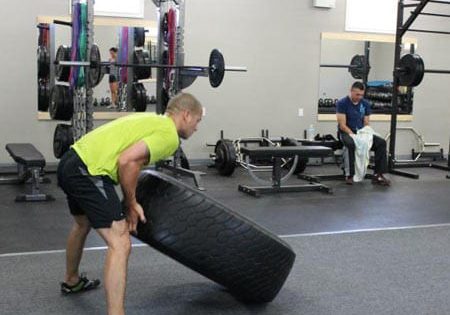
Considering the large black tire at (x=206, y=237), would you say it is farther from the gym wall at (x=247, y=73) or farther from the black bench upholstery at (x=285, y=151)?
the gym wall at (x=247, y=73)

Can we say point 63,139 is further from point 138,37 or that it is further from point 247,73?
point 247,73

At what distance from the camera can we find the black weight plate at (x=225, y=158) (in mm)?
6555

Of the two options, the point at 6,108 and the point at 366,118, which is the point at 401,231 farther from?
the point at 6,108

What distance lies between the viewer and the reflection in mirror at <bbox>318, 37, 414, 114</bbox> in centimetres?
809

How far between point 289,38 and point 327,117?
1.25m

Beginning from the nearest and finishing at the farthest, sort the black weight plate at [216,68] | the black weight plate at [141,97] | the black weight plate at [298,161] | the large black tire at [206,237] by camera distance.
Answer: the large black tire at [206,237] → the black weight plate at [216,68] → the black weight plate at [141,97] → the black weight plate at [298,161]

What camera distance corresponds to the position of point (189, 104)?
245cm

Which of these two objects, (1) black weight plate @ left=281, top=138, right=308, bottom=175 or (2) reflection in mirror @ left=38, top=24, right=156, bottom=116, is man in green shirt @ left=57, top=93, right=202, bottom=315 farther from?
(1) black weight plate @ left=281, top=138, right=308, bottom=175

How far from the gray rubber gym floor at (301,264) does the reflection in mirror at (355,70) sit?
10.0 ft

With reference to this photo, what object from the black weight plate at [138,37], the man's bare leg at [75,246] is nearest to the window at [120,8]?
the black weight plate at [138,37]

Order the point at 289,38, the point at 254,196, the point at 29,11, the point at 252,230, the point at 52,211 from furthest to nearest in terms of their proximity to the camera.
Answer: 1. the point at 289,38
2. the point at 29,11
3. the point at 254,196
4. the point at 52,211
5. the point at 252,230

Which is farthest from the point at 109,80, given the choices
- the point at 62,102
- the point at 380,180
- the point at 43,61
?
the point at 380,180

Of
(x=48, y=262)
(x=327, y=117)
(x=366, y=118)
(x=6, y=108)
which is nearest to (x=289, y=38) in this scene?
(x=327, y=117)

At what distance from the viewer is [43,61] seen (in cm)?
602
